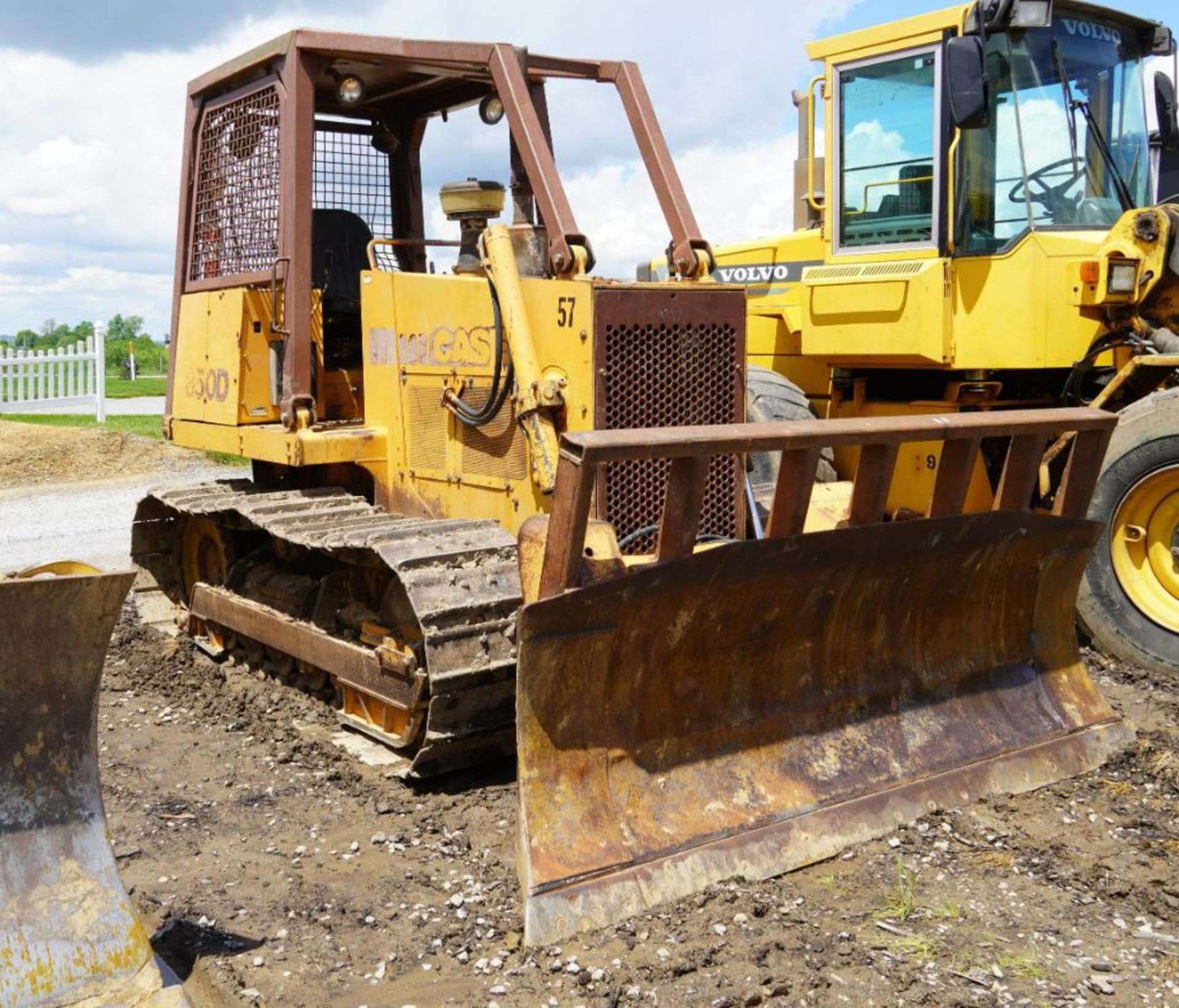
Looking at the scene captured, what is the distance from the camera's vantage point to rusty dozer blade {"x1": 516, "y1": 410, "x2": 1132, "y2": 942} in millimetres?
3980

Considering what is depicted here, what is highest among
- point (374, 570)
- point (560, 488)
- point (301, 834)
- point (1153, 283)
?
point (1153, 283)

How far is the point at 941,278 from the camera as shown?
741cm

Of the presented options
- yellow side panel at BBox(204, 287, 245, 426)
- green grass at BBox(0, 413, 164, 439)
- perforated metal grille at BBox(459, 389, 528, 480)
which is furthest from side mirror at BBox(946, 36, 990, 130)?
green grass at BBox(0, 413, 164, 439)

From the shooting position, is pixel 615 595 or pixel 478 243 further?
pixel 478 243

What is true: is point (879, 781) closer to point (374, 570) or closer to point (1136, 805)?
point (1136, 805)

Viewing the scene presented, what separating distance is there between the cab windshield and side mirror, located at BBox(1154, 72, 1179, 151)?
0.52m

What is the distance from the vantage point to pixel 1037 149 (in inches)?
286

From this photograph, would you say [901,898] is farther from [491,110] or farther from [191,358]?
[191,358]

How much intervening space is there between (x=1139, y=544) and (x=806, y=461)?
3161 mm

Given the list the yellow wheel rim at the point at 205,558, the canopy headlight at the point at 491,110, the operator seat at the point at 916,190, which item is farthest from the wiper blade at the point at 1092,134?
the yellow wheel rim at the point at 205,558

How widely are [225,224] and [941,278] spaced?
3.84 m

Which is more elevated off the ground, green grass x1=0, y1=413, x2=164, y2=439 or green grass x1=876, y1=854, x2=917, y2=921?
green grass x1=0, y1=413, x2=164, y2=439

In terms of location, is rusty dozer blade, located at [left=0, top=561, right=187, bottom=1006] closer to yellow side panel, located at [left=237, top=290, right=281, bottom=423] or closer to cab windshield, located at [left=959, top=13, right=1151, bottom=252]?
yellow side panel, located at [left=237, top=290, right=281, bottom=423]

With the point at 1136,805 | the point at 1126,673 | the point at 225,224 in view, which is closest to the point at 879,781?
the point at 1136,805
